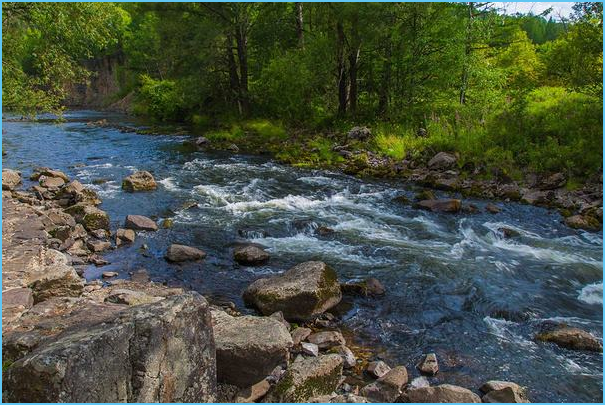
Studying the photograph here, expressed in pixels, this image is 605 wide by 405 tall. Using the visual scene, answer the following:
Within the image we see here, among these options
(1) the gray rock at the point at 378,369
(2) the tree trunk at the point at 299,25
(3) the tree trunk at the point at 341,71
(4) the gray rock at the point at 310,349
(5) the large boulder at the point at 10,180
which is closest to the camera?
(1) the gray rock at the point at 378,369

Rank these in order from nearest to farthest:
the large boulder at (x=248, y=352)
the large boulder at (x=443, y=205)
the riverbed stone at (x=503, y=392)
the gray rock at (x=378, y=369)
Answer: the large boulder at (x=248, y=352)
the riverbed stone at (x=503, y=392)
the gray rock at (x=378, y=369)
the large boulder at (x=443, y=205)

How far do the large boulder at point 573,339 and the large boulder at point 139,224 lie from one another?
Result: 9777 millimetres

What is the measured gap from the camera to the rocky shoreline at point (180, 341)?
4.38 meters

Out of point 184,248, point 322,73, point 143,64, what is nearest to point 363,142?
point 322,73

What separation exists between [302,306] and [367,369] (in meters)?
1.83

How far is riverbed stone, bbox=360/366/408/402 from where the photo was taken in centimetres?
619

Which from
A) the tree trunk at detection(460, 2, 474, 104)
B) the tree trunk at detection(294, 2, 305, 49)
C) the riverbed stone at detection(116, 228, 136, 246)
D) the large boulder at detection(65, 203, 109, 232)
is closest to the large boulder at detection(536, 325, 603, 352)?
the riverbed stone at detection(116, 228, 136, 246)

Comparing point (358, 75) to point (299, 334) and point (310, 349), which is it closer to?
point (299, 334)

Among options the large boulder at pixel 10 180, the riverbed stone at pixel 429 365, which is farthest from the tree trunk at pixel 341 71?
the riverbed stone at pixel 429 365

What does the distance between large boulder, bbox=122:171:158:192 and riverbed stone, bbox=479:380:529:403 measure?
13900mm

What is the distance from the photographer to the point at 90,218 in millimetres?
12883

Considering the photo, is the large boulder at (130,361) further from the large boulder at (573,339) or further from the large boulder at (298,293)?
the large boulder at (573,339)

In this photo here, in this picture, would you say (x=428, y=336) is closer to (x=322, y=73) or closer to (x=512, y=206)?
(x=512, y=206)

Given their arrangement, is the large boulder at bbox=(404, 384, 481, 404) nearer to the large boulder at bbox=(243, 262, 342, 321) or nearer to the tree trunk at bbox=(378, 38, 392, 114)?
the large boulder at bbox=(243, 262, 342, 321)
